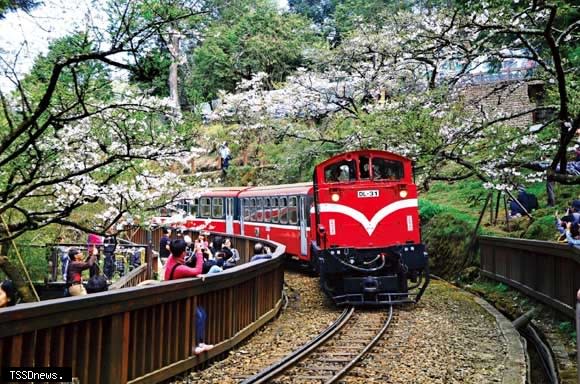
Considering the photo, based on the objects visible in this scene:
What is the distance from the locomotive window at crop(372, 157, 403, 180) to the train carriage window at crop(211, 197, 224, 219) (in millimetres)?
12732

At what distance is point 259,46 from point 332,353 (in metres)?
29.4

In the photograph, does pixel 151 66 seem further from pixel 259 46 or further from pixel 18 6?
pixel 259 46

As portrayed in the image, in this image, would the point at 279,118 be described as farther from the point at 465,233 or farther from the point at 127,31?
the point at 127,31

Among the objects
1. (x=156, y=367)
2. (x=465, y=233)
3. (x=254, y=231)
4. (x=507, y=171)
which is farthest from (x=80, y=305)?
(x=254, y=231)

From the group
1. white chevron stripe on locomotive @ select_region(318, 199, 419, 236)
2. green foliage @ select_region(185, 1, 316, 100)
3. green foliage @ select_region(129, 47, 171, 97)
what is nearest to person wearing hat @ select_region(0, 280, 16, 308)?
green foliage @ select_region(129, 47, 171, 97)

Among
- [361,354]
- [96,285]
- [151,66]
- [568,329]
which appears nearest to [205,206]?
[96,285]

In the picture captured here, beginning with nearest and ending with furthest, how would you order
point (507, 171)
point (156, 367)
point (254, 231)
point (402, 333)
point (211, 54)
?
1. point (156, 367)
2. point (402, 333)
3. point (507, 171)
4. point (254, 231)
5. point (211, 54)

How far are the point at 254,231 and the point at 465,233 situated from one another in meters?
7.35

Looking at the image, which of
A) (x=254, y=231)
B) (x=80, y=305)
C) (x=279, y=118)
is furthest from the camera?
(x=279, y=118)

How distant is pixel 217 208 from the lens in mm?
26359

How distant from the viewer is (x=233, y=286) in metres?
9.07

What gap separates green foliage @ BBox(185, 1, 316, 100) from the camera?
3672 centimetres

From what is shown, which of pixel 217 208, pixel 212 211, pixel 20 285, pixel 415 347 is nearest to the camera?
pixel 415 347

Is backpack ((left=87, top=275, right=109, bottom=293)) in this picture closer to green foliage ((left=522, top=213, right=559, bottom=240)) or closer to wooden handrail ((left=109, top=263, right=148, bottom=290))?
wooden handrail ((left=109, top=263, right=148, bottom=290))
